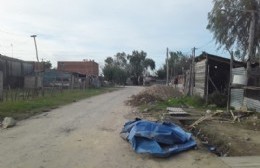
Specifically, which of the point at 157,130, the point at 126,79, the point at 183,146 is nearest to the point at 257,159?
the point at 183,146

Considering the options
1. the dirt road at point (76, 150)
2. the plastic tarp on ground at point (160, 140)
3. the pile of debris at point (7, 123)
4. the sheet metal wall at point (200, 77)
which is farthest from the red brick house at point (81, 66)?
the plastic tarp on ground at point (160, 140)

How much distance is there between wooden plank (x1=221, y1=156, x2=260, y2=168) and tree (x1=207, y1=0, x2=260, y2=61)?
29.1 metres

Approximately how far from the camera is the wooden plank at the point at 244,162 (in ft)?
30.3

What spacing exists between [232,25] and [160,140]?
3124 centimetres

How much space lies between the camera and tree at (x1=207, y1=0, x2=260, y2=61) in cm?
3881

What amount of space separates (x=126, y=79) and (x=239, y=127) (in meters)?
120

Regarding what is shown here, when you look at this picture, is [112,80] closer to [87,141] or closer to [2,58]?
[2,58]

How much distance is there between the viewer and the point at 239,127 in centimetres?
1552

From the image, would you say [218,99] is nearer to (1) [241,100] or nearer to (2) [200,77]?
(1) [241,100]

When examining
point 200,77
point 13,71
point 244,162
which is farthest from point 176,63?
point 244,162

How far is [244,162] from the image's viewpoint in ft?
31.5

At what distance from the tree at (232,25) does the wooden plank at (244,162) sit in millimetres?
29122

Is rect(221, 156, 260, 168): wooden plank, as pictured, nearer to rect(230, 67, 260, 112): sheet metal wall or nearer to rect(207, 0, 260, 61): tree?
rect(230, 67, 260, 112): sheet metal wall

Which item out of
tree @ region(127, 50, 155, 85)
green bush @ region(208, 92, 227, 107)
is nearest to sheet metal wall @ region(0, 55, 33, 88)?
green bush @ region(208, 92, 227, 107)
